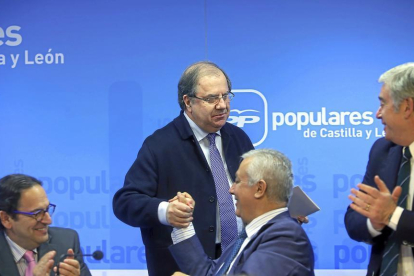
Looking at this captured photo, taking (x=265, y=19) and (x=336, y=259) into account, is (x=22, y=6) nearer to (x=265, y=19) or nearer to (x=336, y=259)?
(x=265, y=19)

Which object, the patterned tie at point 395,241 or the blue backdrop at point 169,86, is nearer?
the patterned tie at point 395,241

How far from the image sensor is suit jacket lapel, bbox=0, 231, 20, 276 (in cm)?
305

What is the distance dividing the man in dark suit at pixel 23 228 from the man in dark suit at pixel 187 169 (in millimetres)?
457

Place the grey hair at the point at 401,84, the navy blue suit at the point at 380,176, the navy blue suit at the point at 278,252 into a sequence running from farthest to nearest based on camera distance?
the navy blue suit at the point at 380,176 < the grey hair at the point at 401,84 < the navy blue suit at the point at 278,252

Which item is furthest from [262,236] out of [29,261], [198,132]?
[29,261]

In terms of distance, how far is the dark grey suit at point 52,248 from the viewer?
3066 millimetres

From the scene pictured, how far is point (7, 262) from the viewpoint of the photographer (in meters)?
3.07

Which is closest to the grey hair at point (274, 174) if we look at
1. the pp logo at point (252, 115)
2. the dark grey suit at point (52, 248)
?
the dark grey suit at point (52, 248)

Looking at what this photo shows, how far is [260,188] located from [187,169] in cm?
83

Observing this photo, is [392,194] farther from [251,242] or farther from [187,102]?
[187,102]

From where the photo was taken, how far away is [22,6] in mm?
4941

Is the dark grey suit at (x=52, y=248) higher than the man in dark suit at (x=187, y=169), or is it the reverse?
the man in dark suit at (x=187, y=169)

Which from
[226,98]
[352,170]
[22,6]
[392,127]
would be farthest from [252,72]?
[392,127]

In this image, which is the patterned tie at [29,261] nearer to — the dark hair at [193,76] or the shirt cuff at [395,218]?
the dark hair at [193,76]
